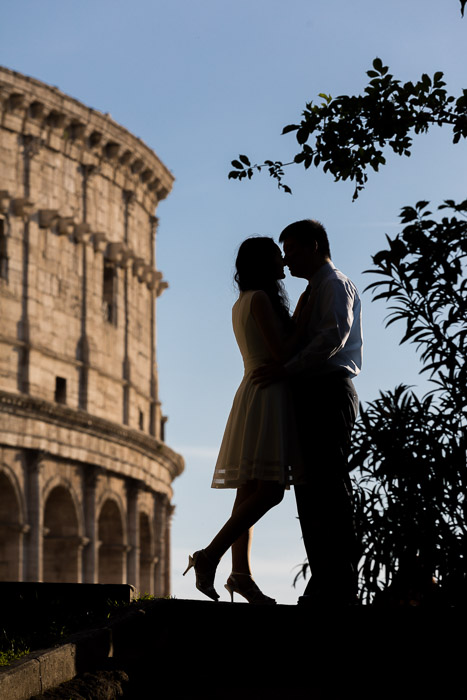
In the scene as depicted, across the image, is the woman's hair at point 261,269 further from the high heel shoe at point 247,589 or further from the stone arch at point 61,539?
the stone arch at point 61,539

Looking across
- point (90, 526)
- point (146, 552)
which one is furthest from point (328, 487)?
point (146, 552)

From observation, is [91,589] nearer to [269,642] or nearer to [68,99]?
[269,642]

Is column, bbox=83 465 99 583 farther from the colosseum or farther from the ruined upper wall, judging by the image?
the ruined upper wall

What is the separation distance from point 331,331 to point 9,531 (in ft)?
86.9

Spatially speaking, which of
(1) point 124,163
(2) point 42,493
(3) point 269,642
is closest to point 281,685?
(3) point 269,642

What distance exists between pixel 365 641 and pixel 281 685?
0.46 meters

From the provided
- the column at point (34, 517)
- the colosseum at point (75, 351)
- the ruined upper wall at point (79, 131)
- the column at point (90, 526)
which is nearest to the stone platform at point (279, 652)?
the colosseum at point (75, 351)

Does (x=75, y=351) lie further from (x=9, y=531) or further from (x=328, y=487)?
(x=328, y=487)

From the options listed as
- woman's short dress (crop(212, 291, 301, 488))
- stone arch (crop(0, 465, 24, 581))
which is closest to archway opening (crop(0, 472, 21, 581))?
stone arch (crop(0, 465, 24, 581))

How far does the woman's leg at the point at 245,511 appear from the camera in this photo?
767 cm

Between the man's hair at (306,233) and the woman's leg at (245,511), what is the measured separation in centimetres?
135

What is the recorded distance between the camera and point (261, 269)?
7.96 metres

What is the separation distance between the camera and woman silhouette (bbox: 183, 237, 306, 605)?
25.2ft

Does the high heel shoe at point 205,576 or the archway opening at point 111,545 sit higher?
the archway opening at point 111,545
